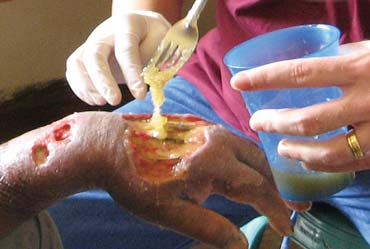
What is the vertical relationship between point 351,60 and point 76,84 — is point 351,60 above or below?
above

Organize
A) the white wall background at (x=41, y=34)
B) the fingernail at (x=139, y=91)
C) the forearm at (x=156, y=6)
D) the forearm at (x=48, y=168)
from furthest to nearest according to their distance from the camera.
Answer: the white wall background at (x=41, y=34) < the forearm at (x=156, y=6) < the fingernail at (x=139, y=91) < the forearm at (x=48, y=168)

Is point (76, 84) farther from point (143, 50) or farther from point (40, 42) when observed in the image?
point (40, 42)

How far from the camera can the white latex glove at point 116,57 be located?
93 centimetres

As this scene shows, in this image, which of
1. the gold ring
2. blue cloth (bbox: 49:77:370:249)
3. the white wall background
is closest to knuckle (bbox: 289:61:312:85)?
the gold ring

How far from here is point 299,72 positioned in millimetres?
664

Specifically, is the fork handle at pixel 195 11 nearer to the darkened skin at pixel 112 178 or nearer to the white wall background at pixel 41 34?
the darkened skin at pixel 112 178

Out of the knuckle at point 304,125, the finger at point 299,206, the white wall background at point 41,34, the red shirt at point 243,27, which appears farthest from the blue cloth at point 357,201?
the white wall background at point 41,34

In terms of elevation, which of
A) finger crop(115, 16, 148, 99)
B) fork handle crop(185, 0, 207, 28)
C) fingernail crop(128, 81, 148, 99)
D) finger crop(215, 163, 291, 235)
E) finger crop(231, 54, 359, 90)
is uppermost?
fork handle crop(185, 0, 207, 28)

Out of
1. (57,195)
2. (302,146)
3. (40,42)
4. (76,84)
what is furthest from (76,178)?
(40,42)

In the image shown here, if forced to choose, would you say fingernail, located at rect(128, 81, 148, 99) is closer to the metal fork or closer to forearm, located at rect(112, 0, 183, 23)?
the metal fork

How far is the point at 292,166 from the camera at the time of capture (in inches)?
29.8

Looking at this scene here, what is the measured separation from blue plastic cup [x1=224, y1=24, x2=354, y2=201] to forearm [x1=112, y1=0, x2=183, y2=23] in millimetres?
457

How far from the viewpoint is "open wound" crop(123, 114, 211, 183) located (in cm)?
64

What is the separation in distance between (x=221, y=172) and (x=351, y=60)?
0.62ft
